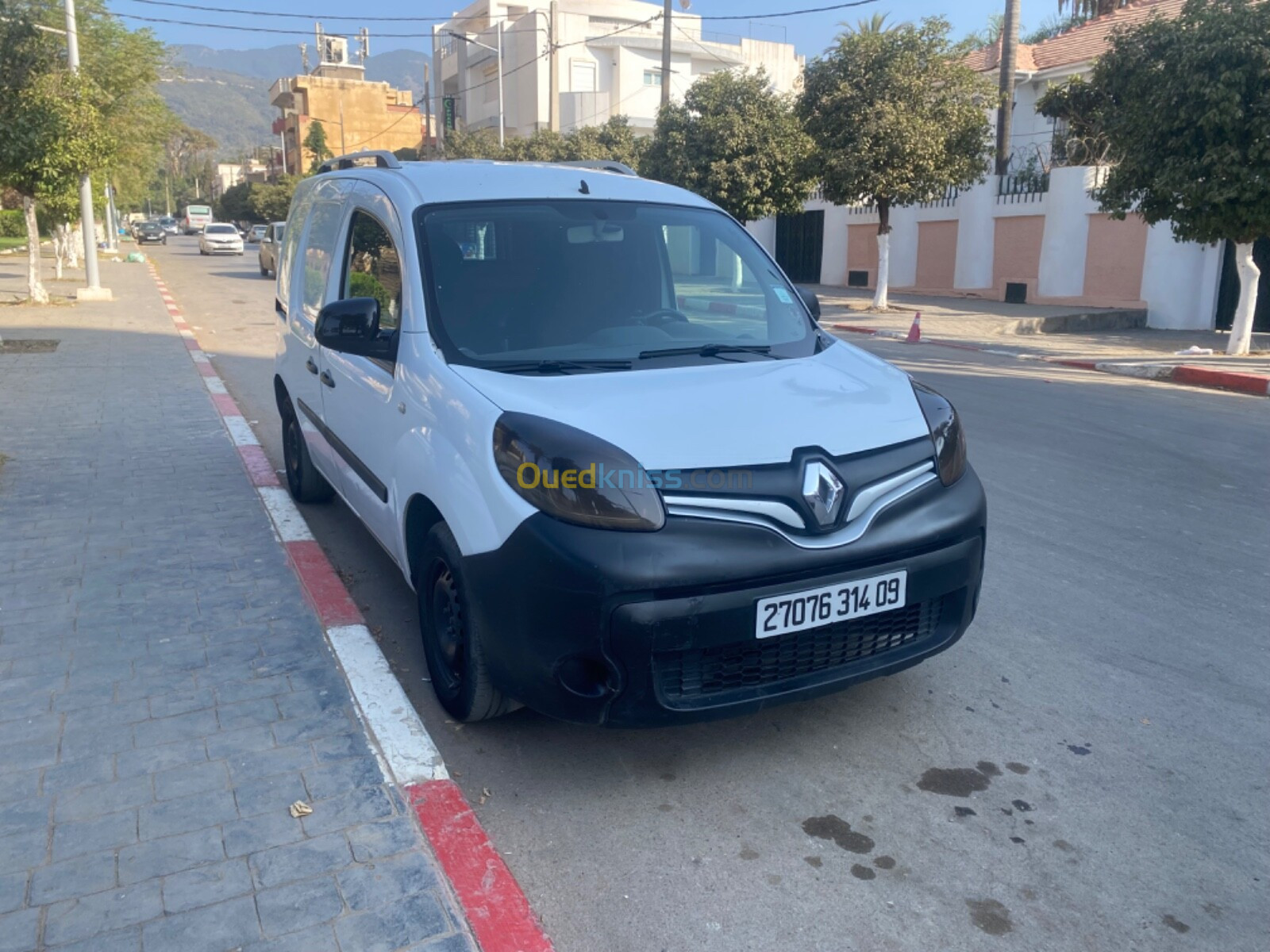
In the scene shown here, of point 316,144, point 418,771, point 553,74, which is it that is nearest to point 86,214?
point 418,771

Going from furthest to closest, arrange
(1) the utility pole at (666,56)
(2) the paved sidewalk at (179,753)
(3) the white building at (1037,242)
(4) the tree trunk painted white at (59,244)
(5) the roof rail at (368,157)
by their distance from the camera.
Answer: (4) the tree trunk painted white at (59,244) → (1) the utility pole at (666,56) → (3) the white building at (1037,242) → (5) the roof rail at (368,157) → (2) the paved sidewalk at (179,753)

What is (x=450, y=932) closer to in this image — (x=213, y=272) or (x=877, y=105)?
(x=877, y=105)

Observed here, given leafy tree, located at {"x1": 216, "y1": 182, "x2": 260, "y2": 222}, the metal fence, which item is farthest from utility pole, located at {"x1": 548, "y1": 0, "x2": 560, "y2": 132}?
leafy tree, located at {"x1": 216, "y1": 182, "x2": 260, "y2": 222}

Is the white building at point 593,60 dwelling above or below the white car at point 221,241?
above

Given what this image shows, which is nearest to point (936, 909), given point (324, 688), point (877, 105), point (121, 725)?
point (324, 688)

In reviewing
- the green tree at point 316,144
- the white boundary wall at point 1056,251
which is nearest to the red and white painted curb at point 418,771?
the white boundary wall at point 1056,251

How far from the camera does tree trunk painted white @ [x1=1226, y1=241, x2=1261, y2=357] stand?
1416 centimetres

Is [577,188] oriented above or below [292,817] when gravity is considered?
above

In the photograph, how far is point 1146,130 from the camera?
44.7 feet

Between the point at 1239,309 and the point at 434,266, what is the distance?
14.3m

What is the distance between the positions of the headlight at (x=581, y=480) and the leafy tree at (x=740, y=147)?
21.6m

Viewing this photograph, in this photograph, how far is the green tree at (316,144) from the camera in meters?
76.1

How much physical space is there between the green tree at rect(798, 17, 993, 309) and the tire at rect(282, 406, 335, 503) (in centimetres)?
1650

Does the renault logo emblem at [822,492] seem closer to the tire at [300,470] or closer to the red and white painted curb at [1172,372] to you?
the tire at [300,470]
